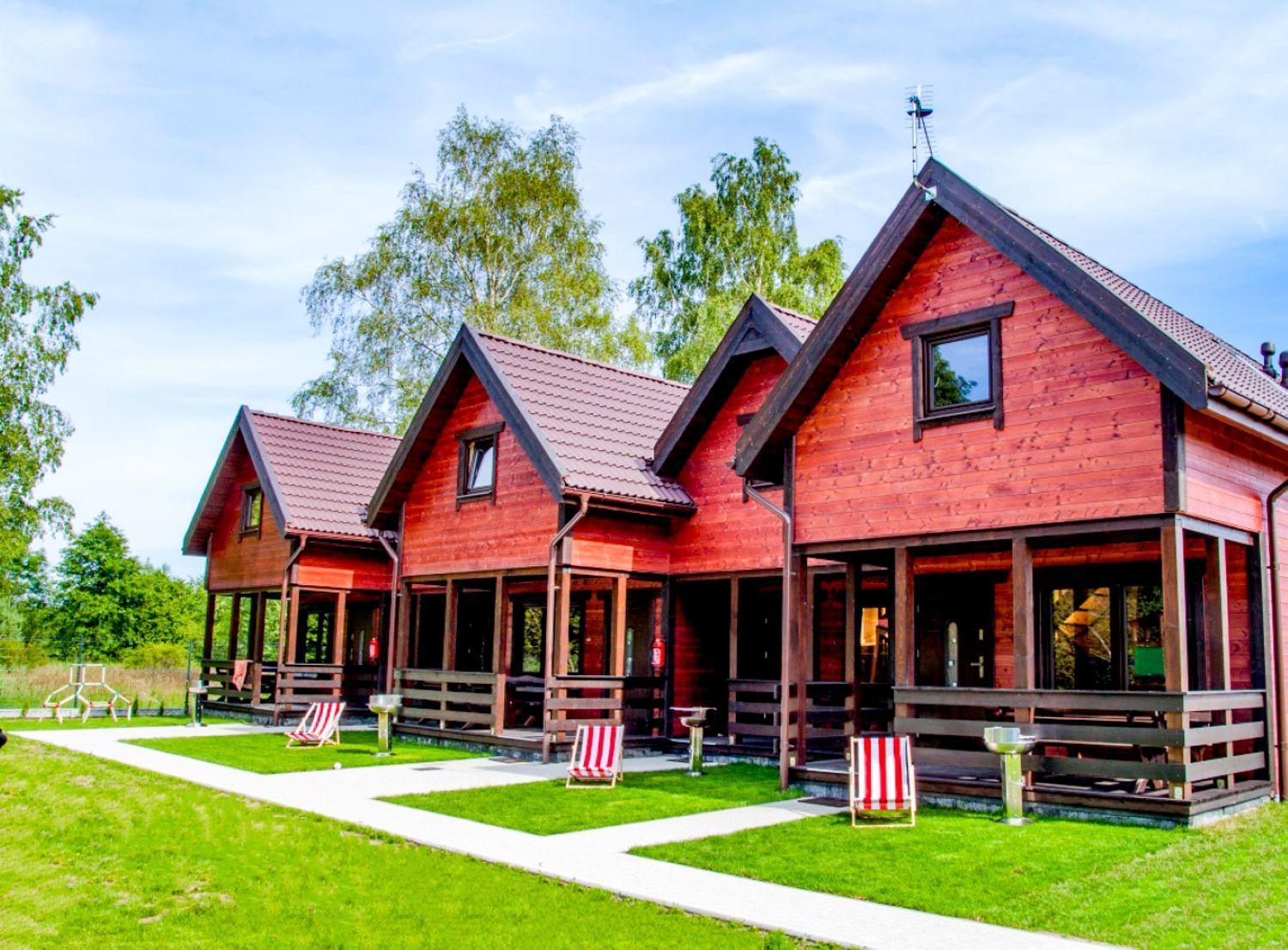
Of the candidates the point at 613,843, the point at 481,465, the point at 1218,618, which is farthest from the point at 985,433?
the point at 481,465

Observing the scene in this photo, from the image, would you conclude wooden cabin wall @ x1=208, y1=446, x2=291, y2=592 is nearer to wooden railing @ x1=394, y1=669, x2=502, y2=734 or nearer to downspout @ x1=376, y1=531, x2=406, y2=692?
downspout @ x1=376, y1=531, x2=406, y2=692

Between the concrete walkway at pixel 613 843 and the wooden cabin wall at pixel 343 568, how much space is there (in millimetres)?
5579

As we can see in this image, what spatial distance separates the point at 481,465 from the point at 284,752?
531 cm

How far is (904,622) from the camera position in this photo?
11828 mm

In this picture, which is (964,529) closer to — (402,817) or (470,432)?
(402,817)

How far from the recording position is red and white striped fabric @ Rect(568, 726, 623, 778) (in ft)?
42.9

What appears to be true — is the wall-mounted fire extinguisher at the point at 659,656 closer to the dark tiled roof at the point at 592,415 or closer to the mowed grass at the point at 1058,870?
the dark tiled roof at the point at 592,415

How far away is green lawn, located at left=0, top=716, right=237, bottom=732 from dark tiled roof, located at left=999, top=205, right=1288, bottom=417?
17.3m

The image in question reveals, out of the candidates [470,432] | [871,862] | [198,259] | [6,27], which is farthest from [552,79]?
[871,862]

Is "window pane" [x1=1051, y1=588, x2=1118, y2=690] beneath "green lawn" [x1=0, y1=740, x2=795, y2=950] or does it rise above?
above

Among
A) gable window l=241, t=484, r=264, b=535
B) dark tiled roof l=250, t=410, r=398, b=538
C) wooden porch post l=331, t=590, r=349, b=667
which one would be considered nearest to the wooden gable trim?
dark tiled roof l=250, t=410, r=398, b=538

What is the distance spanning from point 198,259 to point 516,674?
49.8 ft

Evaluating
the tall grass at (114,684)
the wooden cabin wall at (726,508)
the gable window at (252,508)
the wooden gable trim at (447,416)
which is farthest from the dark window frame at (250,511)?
the wooden cabin wall at (726,508)

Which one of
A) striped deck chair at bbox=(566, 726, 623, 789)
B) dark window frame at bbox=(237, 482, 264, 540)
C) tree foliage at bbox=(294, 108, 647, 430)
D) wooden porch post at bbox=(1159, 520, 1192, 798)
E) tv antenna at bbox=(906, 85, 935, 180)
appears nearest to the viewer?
wooden porch post at bbox=(1159, 520, 1192, 798)
